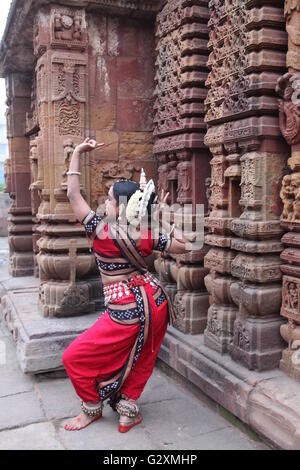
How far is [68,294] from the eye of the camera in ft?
16.0

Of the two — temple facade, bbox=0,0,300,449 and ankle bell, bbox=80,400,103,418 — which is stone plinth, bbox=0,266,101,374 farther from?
ankle bell, bbox=80,400,103,418

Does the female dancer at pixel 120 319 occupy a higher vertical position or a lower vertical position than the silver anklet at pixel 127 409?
higher

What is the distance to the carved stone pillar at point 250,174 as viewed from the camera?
3.17 m

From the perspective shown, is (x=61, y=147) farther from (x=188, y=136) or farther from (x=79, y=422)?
(x=79, y=422)

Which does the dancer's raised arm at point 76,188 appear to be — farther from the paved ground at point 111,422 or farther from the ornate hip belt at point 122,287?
the paved ground at point 111,422

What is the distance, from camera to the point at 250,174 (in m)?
3.25

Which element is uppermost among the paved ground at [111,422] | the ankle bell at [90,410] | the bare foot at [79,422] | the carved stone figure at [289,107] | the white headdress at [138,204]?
the carved stone figure at [289,107]

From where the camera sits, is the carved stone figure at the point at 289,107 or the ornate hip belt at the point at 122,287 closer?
the carved stone figure at the point at 289,107

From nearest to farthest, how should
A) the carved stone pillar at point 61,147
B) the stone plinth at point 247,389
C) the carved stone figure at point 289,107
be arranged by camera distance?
the stone plinth at point 247,389 → the carved stone figure at point 289,107 → the carved stone pillar at point 61,147

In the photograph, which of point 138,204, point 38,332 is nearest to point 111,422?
point 38,332

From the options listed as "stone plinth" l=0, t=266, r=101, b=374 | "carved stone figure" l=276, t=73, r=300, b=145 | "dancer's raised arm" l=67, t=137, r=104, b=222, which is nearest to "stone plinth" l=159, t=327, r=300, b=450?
"stone plinth" l=0, t=266, r=101, b=374

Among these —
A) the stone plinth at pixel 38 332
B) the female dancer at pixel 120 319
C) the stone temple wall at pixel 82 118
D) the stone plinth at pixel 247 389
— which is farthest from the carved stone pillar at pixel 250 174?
the stone temple wall at pixel 82 118
